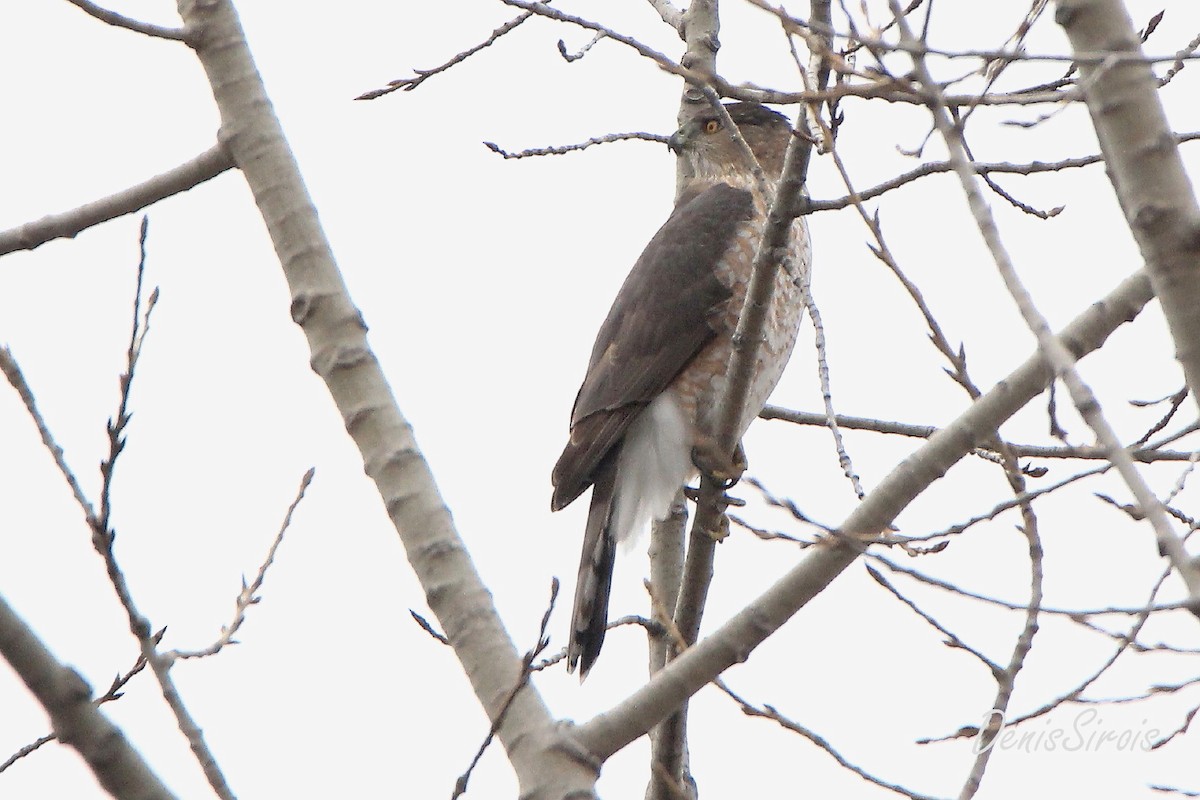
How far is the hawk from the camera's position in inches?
183

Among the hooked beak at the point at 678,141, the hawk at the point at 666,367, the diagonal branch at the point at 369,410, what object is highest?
the hooked beak at the point at 678,141

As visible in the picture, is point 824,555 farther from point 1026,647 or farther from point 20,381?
point 20,381

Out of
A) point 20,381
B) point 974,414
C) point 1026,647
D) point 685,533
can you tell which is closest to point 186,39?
point 20,381

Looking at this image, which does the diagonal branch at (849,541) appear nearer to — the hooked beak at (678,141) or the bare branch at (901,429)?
the bare branch at (901,429)

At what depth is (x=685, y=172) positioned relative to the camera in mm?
5160

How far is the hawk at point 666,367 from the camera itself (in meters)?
4.64

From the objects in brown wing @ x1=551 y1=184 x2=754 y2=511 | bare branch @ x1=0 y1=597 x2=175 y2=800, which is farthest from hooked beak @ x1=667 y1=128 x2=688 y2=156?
bare branch @ x1=0 y1=597 x2=175 y2=800

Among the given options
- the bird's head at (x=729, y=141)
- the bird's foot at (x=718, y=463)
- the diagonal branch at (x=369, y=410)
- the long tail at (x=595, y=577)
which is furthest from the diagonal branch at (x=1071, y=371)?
the bird's head at (x=729, y=141)

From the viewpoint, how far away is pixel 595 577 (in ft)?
14.9

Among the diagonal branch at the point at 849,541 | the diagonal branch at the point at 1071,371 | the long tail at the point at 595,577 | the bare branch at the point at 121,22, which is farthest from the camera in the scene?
the long tail at the point at 595,577

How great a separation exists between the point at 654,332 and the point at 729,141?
→ 1.01m

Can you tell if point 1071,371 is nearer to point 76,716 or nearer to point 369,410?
point 76,716

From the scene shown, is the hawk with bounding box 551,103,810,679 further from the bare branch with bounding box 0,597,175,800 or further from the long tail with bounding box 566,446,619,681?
the bare branch with bounding box 0,597,175,800

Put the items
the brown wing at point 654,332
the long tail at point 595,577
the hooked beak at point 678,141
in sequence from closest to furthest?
1. the long tail at point 595,577
2. the brown wing at point 654,332
3. the hooked beak at point 678,141
